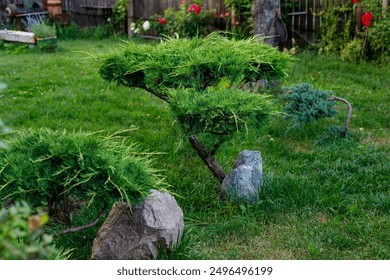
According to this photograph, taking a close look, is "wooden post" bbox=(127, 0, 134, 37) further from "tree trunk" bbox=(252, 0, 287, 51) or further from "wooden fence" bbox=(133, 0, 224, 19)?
"tree trunk" bbox=(252, 0, 287, 51)

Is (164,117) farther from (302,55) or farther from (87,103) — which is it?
(302,55)

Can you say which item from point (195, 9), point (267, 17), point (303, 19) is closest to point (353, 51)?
point (303, 19)

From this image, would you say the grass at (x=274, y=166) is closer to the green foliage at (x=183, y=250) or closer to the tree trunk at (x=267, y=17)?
the green foliage at (x=183, y=250)

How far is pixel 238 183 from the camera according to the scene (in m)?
4.49

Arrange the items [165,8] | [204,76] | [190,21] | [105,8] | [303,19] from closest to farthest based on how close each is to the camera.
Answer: [204,76], [303,19], [190,21], [165,8], [105,8]

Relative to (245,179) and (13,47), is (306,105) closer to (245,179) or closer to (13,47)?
(245,179)

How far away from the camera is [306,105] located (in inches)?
231

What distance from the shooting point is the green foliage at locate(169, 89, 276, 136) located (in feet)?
13.0

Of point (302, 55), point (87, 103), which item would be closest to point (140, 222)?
point (87, 103)

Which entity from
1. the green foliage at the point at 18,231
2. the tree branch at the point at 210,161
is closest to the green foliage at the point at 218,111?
the tree branch at the point at 210,161

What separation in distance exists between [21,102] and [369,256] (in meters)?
5.07

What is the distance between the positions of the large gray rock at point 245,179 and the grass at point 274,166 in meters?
0.10

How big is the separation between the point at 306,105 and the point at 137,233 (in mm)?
2905

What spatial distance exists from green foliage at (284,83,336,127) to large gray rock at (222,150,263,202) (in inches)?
50.3
